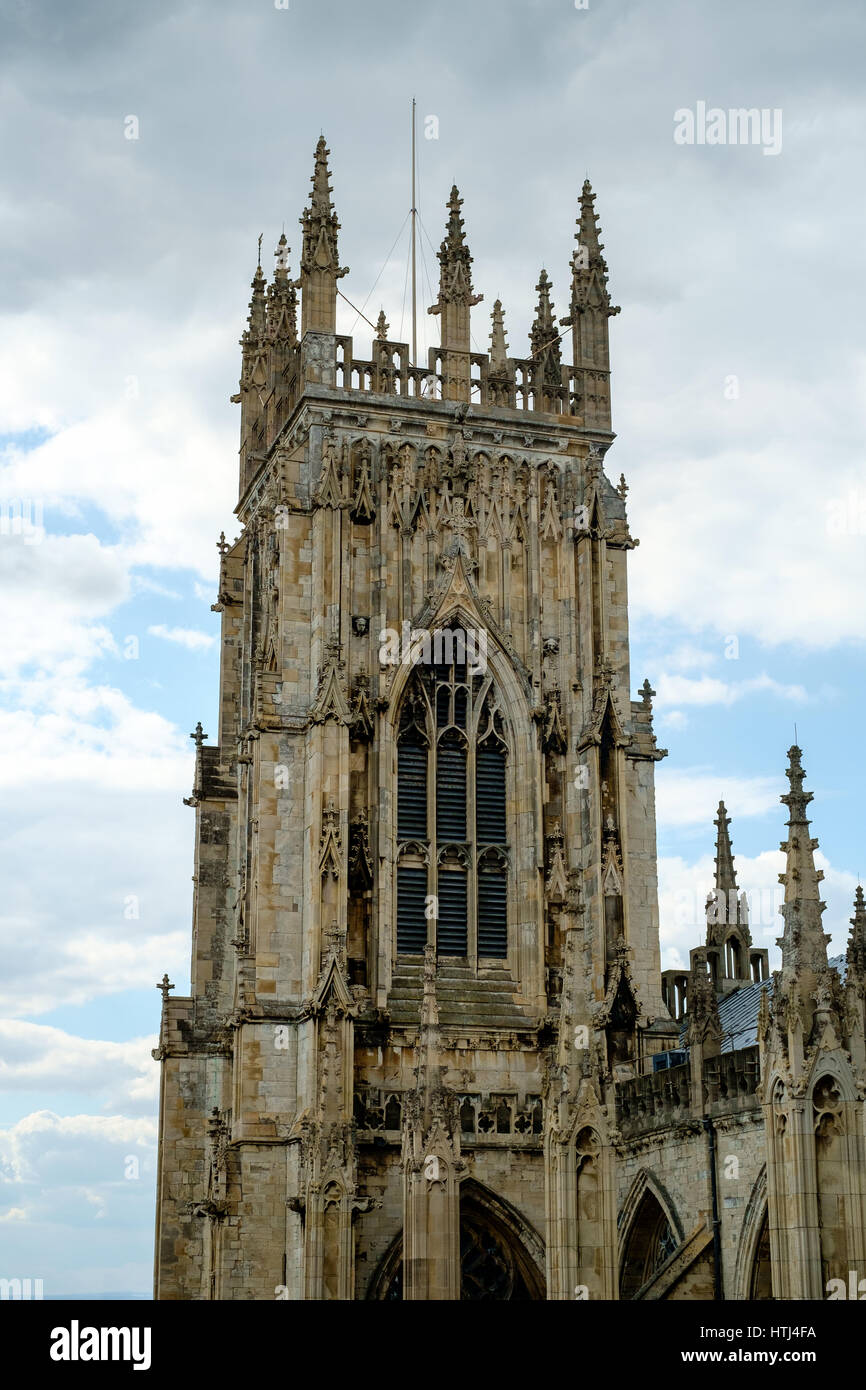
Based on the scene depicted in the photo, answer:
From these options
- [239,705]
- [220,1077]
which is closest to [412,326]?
[239,705]

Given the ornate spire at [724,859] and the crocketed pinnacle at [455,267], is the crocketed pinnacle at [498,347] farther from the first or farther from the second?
the ornate spire at [724,859]

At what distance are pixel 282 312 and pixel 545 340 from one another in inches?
235

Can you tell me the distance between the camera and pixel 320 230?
135 ft

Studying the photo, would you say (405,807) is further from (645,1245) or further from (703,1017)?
(645,1245)

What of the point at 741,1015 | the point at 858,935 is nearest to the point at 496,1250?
the point at 741,1015

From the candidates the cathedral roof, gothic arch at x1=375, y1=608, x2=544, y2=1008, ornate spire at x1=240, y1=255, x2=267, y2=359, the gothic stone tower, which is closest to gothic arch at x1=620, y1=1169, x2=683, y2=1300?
the gothic stone tower

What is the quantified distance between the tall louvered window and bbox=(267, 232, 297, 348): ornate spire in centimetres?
927

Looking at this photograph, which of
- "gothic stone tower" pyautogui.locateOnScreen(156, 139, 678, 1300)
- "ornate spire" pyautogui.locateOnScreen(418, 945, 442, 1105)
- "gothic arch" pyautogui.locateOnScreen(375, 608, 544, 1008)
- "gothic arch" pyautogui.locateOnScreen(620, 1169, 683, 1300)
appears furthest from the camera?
"gothic arch" pyautogui.locateOnScreen(375, 608, 544, 1008)

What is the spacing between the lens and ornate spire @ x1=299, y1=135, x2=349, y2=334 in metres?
40.8

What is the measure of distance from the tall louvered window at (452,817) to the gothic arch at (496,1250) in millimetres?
4680

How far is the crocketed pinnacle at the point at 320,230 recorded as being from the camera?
4109cm

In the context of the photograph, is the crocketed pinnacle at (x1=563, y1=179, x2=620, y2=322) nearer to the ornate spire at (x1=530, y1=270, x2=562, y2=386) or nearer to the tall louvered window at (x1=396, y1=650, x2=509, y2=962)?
the ornate spire at (x1=530, y1=270, x2=562, y2=386)

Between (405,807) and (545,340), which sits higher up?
(545,340)

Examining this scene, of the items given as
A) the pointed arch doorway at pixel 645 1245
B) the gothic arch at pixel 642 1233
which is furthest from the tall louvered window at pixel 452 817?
the pointed arch doorway at pixel 645 1245
